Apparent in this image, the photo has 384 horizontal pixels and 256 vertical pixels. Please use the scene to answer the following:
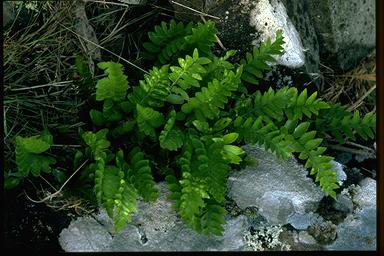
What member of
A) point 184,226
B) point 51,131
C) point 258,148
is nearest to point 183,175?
point 184,226

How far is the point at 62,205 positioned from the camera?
301cm

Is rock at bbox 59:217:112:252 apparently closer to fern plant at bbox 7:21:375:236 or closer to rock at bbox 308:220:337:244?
fern plant at bbox 7:21:375:236

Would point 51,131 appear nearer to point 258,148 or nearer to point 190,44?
point 190,44

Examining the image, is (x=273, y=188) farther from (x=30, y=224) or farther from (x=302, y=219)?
(x=30, y=224)

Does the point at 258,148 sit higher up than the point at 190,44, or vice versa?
the point at 190,44

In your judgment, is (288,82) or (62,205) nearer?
(62,205)

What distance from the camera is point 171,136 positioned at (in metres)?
2.89

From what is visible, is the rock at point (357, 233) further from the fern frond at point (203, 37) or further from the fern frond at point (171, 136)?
the fern frond at point (203, 37)

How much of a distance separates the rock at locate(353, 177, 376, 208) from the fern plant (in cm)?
18

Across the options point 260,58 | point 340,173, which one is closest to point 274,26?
point 260,58

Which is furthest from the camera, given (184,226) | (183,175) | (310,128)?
(310,128)

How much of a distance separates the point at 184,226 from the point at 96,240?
408 mm

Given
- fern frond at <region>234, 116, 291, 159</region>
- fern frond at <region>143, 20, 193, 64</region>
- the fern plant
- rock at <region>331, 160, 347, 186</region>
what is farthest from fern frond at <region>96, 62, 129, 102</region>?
rock at <region>331, 160, 347, 186</region>

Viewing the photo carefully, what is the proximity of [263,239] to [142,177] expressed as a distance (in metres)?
0.65
